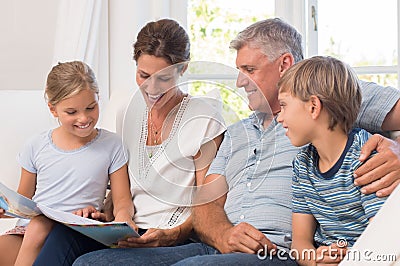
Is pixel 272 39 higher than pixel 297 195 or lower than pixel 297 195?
higher

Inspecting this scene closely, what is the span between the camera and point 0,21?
10.8ft

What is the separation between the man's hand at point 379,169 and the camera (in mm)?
1623

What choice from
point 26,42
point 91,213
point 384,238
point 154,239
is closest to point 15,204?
point 91,213

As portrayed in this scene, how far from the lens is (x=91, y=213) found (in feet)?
6.91

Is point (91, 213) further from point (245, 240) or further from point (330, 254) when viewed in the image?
point (330, 254)

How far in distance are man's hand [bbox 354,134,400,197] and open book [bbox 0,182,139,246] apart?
23.2 inches

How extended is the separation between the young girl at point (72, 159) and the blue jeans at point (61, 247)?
14 centimetres

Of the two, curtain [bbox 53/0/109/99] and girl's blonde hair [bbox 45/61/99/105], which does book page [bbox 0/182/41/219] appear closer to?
girl's blonde hair [bbox 45/61/99/105]

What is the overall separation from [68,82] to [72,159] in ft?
0.83

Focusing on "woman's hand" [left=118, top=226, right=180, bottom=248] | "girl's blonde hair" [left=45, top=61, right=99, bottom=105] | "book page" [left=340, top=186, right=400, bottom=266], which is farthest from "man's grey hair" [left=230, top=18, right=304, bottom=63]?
"book page" [left=340, top=186, right=400, bottom=266]

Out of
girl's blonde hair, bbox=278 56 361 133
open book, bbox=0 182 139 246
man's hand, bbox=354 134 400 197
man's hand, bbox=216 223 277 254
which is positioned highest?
girl's blonde hair, bbox=278 56 361 133

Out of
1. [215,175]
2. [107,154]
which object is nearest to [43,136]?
[107,154]

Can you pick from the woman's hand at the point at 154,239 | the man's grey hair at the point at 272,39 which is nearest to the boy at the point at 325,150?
the man's grey hair at the point at 272,39

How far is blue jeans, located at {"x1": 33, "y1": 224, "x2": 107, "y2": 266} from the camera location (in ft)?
6.40
